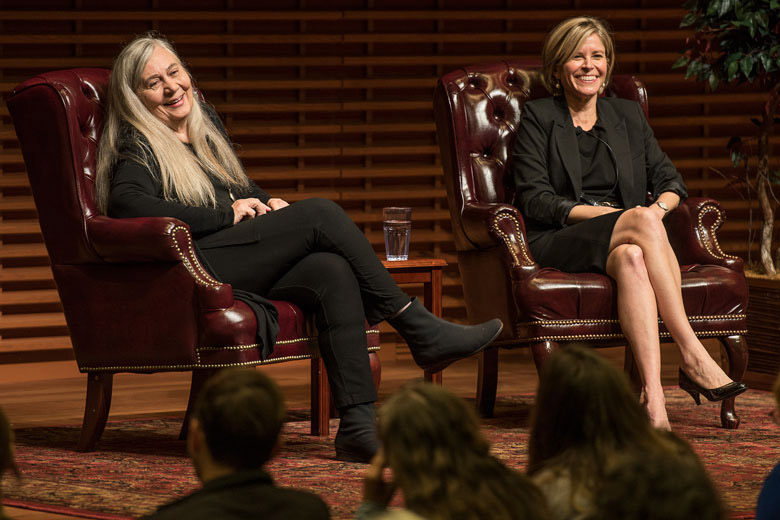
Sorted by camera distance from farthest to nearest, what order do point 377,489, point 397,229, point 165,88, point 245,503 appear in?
point 397,229, point 165,88, point 377,489, point 245,503

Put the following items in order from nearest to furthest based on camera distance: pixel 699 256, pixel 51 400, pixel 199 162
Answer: pixel 199 162 → pixel 699 256 → pixel 51 400

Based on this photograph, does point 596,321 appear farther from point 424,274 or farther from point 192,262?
point 192,262

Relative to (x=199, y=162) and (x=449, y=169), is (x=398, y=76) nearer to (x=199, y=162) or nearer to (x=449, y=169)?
(x=449, y=169)

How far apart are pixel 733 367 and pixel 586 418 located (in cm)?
245

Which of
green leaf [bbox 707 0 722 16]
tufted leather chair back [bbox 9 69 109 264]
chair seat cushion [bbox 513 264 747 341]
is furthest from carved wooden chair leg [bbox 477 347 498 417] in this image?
green leaf [bbox 707 0 722 16]

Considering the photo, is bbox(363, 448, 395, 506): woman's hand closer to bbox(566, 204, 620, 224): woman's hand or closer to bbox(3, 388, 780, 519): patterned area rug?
bbox(3, 388, 780, 519): patterned area rug

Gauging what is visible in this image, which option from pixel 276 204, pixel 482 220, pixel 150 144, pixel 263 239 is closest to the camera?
pixel 263 239

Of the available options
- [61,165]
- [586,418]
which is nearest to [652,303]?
[61,165]

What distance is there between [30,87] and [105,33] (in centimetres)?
207

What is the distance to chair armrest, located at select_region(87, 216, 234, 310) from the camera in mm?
3305

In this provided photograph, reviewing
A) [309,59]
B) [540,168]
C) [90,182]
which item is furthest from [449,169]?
[309,59]

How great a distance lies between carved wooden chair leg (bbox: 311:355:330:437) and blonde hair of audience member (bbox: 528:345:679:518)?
7.20ft

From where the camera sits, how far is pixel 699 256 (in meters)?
3.99

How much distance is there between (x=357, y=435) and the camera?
323 cm
